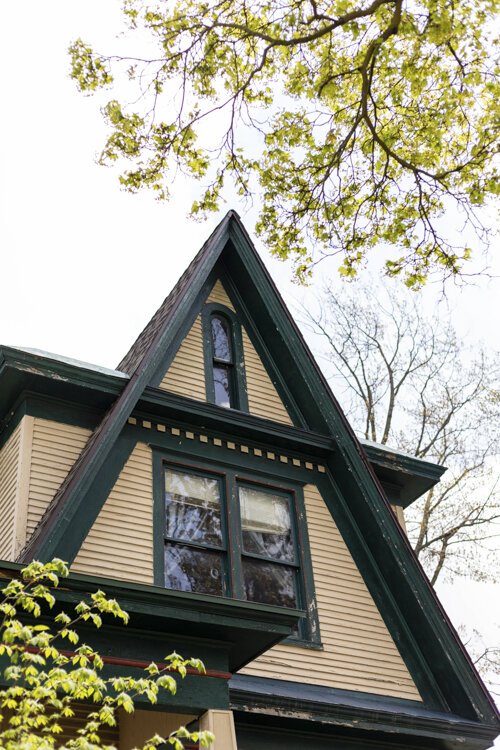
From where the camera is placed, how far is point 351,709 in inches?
402

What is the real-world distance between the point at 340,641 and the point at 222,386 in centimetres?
393

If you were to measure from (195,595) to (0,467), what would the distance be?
4142mm

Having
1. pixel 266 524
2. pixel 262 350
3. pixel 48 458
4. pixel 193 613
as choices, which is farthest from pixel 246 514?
pixel 193 613

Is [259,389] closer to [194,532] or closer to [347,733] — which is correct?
[194,532]

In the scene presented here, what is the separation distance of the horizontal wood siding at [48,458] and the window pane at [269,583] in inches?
102

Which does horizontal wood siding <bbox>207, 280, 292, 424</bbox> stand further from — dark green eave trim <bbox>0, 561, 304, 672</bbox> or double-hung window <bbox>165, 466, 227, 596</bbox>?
dark green eave trim <bbox>0, 561, 304, 672</bbox>

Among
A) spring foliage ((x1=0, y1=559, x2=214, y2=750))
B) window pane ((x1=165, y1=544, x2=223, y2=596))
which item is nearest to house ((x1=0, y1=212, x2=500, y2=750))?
window pane ((x1=165, y1=544, x2=223, y2=596))

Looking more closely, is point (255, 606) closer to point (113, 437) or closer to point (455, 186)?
point (113, 437)

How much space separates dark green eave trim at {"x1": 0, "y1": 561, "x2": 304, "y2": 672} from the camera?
7.65 metres

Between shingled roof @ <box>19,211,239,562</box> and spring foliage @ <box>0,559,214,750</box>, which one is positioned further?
shingled roof @ <box>19,211,239,562</box>

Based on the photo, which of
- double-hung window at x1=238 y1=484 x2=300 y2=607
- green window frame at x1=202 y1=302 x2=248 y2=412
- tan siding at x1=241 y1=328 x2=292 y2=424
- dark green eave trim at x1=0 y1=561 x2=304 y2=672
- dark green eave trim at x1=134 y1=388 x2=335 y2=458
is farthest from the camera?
tan siding at x1=241 y1=328 x2=292 y2=424

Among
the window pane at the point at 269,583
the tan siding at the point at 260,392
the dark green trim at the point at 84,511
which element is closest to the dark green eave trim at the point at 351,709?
the window pane at the point at 269,583

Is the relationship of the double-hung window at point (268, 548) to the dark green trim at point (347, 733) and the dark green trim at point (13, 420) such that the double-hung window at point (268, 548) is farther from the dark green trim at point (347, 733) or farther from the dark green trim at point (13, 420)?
the dark green trim at point (13, 420)

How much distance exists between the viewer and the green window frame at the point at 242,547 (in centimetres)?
1064
